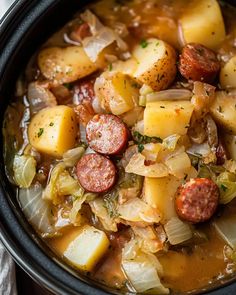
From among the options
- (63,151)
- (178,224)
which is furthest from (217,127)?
(63,151)

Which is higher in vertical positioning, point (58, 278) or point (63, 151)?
point (63, 151)

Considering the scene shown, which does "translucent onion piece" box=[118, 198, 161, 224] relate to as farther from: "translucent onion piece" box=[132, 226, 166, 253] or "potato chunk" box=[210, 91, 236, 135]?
"potato chunk" box=[210, 91, 236, 135]

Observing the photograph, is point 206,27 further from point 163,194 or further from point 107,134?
point 163,194

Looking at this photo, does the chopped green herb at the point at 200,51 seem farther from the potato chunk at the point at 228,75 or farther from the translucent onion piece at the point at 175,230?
the translucent onion piece at the point at 175,230

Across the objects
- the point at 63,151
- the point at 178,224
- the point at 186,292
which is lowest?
the point at 186,292

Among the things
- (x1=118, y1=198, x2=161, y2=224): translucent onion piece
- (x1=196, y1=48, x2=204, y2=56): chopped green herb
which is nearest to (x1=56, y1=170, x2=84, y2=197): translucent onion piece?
(x1=118, y1=198, x2=161, y2=224): translucent onion piece

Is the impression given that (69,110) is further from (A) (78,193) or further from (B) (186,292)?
(B) (186,292)
